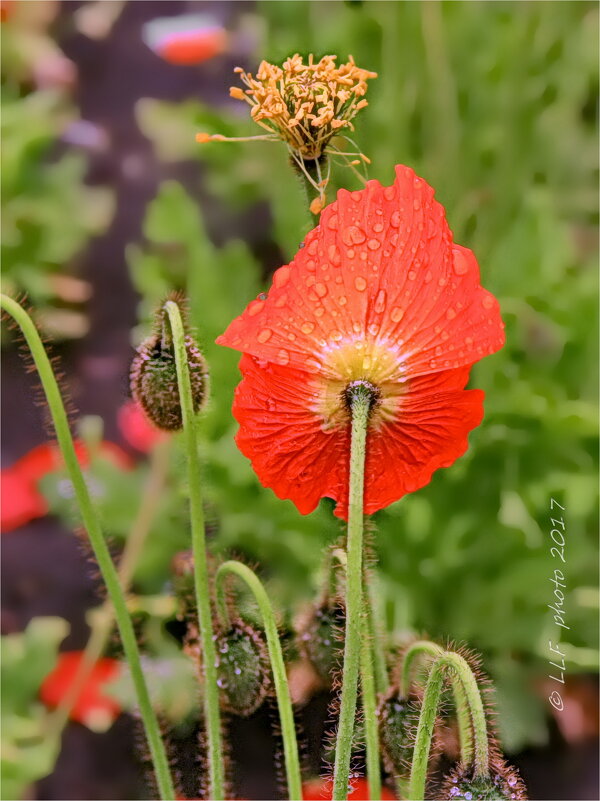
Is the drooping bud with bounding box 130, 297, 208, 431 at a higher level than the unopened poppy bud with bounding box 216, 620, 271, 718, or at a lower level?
higher

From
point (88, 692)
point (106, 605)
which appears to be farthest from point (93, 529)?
point (88, 692)

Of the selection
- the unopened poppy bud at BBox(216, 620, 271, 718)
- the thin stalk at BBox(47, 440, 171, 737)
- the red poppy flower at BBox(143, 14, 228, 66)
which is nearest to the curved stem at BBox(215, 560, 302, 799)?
the unopened poppy bud at BBox(216, 620, 271, 718)

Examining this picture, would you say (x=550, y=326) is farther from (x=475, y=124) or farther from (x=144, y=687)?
(x=144, y=687)

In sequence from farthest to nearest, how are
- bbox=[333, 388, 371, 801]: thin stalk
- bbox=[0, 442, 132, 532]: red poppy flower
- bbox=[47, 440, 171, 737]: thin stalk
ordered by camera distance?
bbox=[0, 442, 132, 532]: red poppy flower < bbox=[47, 440, 171, 737]: thin stalk < bbox=[333, 388, 371, 801]: thin stalk

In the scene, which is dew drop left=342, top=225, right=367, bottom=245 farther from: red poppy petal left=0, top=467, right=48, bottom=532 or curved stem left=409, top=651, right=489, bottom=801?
red poppy petal left=0, top=467, right=48, bottom=532

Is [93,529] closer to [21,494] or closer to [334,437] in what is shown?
[334,437]

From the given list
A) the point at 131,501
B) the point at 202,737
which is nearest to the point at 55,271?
the point at 131,501

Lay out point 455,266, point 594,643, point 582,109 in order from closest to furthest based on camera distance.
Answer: point 455,266
point 594,643
point 582,109
